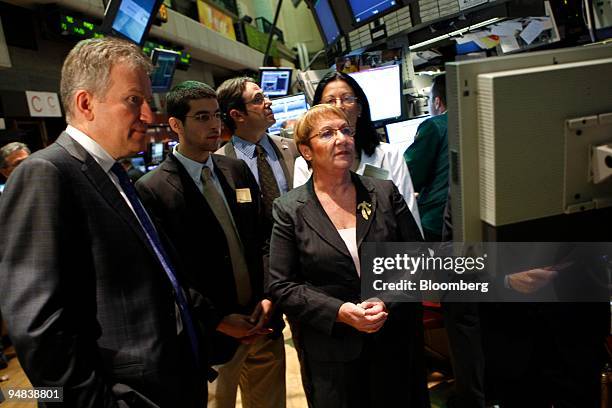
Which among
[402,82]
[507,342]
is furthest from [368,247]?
[402,82]

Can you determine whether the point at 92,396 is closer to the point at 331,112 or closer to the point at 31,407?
the point at 331,112

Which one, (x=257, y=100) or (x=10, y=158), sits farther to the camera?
(x=10, y=158)

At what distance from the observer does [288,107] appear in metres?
4.23

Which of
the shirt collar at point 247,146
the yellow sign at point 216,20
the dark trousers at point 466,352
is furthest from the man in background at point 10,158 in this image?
the yellow sign at point 216,20

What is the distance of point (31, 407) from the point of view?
267 cm

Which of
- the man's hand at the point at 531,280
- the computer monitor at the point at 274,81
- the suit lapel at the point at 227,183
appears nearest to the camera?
the man's hand at the point at 531,280

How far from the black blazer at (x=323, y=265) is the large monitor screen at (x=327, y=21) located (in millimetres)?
3105

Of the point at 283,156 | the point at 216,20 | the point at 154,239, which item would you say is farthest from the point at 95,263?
the point at 216,20

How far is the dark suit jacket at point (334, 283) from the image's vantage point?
154 cm

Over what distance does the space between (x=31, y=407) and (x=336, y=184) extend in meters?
2.51

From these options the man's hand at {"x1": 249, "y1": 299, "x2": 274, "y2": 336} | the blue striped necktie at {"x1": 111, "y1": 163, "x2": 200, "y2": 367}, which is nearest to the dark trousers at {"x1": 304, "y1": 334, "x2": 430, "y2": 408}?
the man's hand at {"x1": 249, "y1": 299, "x2": 274, "y2": 336}

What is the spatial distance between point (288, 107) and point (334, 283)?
2.95 m

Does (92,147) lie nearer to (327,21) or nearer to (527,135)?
(527,135)

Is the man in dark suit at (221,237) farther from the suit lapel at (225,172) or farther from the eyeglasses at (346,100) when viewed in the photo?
the eyeglasses at (346,100)
